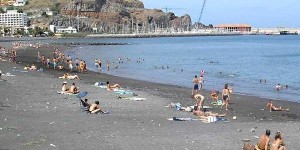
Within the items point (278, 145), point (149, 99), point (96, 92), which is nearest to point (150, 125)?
point (278, 145)

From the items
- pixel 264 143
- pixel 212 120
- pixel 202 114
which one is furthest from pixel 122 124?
pixel 264 143

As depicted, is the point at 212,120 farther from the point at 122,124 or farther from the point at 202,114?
the point at 122,124

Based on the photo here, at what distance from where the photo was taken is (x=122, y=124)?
1900 centimetres

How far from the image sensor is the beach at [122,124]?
15.4 metres

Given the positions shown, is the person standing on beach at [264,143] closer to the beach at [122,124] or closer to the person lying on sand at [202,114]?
the beach at [122,124]

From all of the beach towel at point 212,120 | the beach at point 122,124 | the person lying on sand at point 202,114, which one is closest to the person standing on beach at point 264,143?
the beach at point 122,124

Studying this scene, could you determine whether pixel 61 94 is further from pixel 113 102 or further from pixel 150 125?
pixel 150 125

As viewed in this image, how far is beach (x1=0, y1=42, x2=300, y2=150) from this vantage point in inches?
606

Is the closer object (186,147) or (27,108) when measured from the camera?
(186,147)

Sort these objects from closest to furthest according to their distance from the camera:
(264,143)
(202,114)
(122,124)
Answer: (264,143), (122,124), (202,114)

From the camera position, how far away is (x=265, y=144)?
14.5 meters

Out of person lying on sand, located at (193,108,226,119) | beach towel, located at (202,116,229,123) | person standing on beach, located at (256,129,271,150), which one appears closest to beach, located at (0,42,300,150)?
beach towel, located at (202,116,229,123)

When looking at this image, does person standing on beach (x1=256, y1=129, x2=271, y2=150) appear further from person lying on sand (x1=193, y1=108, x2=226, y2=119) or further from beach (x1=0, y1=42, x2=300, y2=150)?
person lying on sand (x1=193, y1=108, x2=226, y2=119)

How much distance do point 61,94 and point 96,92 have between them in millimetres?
2683
